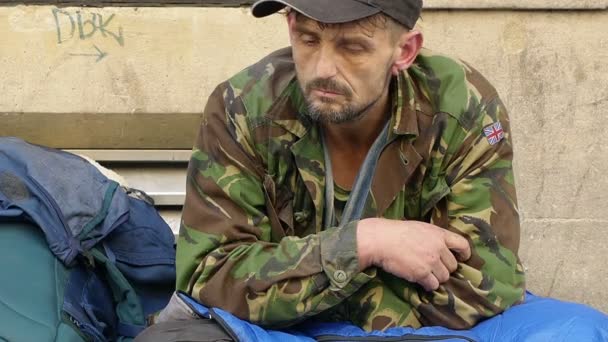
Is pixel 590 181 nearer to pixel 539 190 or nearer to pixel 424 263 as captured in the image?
pixel 539 190

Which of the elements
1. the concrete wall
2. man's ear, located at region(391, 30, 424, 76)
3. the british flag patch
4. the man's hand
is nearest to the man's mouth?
man's ear, located at region(391, 30, 424, 76)

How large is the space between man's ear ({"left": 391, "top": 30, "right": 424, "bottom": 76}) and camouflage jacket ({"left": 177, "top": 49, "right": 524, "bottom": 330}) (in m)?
0.08

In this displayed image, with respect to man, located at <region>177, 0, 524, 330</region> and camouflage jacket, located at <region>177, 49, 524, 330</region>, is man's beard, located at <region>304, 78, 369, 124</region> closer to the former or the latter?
man, located at <region>177, 0, 524, 330</region>

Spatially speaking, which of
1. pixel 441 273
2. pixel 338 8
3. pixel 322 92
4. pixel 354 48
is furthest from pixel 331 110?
pixel 441 273

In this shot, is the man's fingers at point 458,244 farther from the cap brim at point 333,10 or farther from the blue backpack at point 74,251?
the blue backpack at point 74,251

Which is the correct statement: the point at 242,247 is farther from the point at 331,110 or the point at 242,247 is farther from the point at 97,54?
the point at 97,54

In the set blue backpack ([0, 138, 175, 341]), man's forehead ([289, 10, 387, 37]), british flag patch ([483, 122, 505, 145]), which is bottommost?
blue backpack ([0, 138, 175, 341])

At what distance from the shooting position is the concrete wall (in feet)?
12.3

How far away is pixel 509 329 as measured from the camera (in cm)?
237

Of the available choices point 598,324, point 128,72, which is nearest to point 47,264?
point 128,72

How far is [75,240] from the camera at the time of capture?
2.79 m

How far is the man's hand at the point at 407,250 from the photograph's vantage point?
7.70 ft

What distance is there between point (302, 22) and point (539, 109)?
70.6 inches

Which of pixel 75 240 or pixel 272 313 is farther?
pixel 75 240
